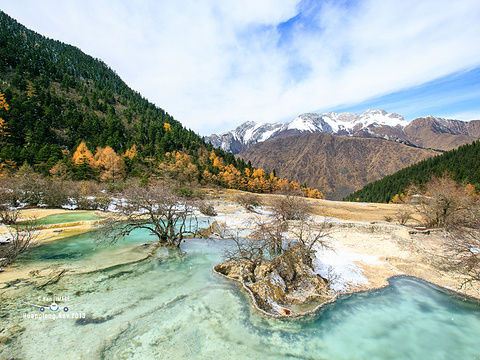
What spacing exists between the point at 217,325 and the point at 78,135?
91025mm

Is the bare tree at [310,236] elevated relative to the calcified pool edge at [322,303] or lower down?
elevated

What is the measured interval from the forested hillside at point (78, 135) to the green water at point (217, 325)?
5115cm

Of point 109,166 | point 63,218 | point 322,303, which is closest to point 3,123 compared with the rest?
point 109,166

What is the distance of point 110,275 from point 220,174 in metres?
73.1

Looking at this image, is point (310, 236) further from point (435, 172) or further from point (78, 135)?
point (435, 172)

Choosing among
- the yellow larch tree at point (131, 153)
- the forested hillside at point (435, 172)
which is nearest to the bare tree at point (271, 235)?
the yellow larch tree at point (131, 153)

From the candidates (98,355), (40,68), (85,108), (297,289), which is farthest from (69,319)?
(40,68)

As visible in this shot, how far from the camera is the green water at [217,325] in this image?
27.4ft

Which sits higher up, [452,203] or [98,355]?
[452,203]

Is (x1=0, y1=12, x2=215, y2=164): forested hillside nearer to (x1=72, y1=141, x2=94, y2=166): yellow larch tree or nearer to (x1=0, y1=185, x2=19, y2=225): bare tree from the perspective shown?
(x1=72, y1=141, x2=94, y2=166): yellow larch tree

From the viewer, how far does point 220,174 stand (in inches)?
3423

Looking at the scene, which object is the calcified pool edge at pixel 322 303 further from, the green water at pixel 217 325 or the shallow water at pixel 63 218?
the shallow water at pixel 63 218

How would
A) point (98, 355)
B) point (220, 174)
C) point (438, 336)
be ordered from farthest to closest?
point (220, 174) → point (438, 336) → point (98, 355)

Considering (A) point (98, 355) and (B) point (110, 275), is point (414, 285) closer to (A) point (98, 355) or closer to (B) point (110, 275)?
(A) point (98, 355)
